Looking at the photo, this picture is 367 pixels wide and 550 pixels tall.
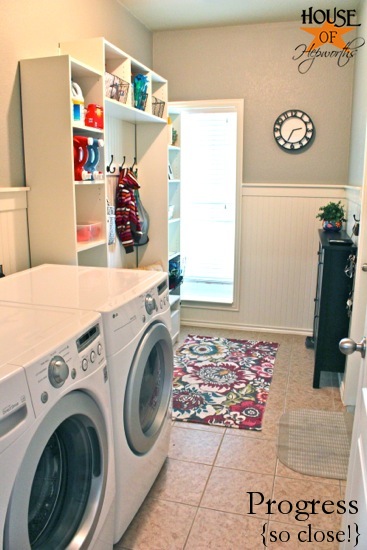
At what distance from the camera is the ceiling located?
353 cm

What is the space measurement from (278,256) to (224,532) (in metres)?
2.74

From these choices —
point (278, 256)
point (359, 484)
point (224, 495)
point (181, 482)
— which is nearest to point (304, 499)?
point (224, 495)

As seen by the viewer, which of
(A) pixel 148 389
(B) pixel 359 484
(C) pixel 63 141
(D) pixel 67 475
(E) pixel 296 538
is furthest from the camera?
(C) pixel 63 141

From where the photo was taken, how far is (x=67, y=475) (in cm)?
146

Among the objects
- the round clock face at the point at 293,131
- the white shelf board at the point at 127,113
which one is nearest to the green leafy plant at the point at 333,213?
the round clock face at the point at 293,131

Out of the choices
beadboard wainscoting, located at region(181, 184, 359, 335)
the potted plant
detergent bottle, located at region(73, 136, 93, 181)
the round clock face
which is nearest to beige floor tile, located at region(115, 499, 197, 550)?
detergent bottle, located at region(73, 136, 93, 181)

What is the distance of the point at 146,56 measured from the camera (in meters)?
4.14

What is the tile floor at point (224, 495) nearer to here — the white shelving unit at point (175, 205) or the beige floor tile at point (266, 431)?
the beige floor tile at point (266, 431)

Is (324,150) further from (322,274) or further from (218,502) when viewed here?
(218,502)

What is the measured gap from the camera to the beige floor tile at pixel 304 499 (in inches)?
79.3

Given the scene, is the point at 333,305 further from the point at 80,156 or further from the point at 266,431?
the point at 80,156

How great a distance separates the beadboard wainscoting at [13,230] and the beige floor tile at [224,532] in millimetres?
1460

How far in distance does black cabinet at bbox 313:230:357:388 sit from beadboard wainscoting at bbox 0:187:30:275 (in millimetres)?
1748

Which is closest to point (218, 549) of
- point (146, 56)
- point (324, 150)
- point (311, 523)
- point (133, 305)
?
point (311, 523)
